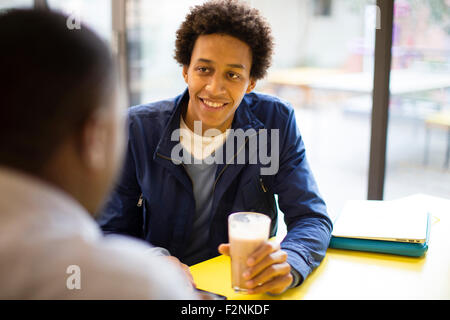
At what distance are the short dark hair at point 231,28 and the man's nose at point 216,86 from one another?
16cm

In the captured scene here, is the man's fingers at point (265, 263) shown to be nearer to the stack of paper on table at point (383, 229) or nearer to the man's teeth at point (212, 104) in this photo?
the stack of paper on table at point (383, 229)

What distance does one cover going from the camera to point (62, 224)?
0.68m

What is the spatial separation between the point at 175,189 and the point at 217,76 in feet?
1.36

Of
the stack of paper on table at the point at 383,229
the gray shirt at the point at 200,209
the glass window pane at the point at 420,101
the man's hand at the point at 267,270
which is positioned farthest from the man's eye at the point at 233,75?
the glass window pane at the point at 420,101

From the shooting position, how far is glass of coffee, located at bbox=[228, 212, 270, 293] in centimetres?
124

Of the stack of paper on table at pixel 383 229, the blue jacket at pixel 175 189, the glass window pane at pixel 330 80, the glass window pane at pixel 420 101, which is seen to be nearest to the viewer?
the stack of paper on table at pixel 383 229

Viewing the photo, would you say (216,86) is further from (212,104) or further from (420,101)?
(420,101)

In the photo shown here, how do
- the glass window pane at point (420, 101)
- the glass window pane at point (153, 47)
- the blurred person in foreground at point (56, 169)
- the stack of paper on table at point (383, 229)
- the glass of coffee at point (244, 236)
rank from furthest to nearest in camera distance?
the glass window pane at point (153, 47)
the glass window pane at point (420, 101)
the stack of paper on table at point (383, 229)
the glass of coffee at point (244, 236)
the blurred person in foreground at point (56, 169)

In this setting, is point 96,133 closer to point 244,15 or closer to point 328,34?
point 244,15

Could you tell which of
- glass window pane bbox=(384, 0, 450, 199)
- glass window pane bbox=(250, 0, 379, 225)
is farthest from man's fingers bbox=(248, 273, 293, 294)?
glass window pane bbox=(250, 0, 379, 225)

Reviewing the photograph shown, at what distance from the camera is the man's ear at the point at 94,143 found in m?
0.72

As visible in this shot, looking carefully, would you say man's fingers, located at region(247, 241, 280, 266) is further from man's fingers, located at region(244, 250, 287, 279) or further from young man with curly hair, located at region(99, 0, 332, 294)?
young man with curly hair, located at region(99, 0, 332, 294)

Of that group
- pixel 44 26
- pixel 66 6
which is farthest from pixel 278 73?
pixel 44 26

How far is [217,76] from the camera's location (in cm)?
180
